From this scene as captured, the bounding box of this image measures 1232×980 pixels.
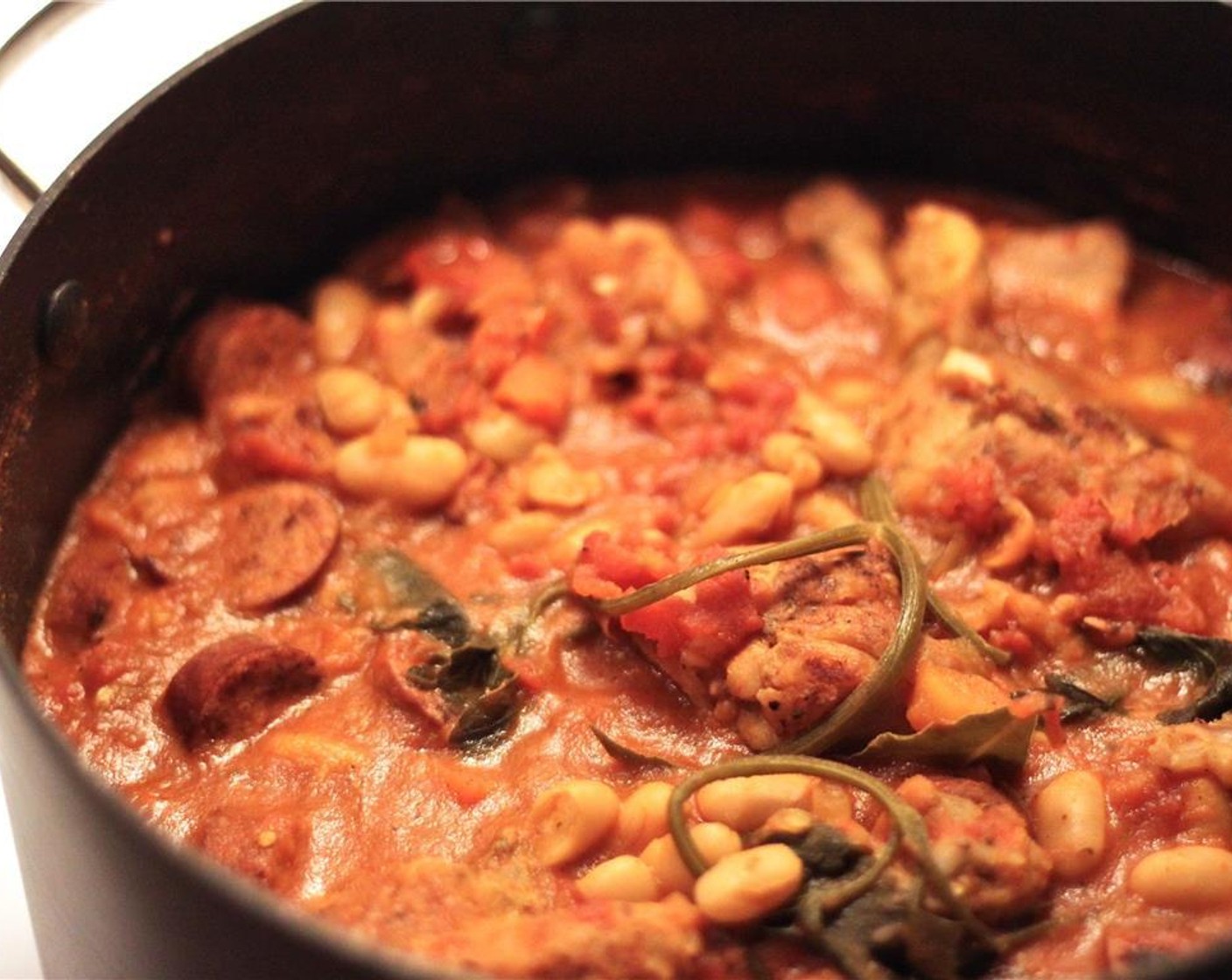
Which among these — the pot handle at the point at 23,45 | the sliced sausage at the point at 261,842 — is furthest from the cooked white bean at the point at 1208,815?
the pot handle at the point at 23,45

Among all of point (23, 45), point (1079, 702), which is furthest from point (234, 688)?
point (1079, 702)

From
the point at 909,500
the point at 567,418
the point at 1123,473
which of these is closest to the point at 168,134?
the point at 567,418

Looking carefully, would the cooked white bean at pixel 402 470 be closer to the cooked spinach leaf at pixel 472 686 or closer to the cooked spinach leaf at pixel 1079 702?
the cooked spinach leaf at pixel 472 686

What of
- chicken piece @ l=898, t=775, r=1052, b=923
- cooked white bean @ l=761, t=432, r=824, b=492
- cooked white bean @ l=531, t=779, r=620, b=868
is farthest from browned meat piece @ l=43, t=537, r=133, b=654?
chicken piece @ l=898, t=775, r=1052, b=923

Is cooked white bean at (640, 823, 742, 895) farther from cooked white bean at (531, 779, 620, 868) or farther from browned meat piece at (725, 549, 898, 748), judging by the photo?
browned meat piece at (725, 549, 898, 748)

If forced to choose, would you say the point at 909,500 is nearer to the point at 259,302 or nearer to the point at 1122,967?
the point at 1122,967

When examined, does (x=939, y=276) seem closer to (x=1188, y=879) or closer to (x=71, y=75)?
(x=1188, y=879)
